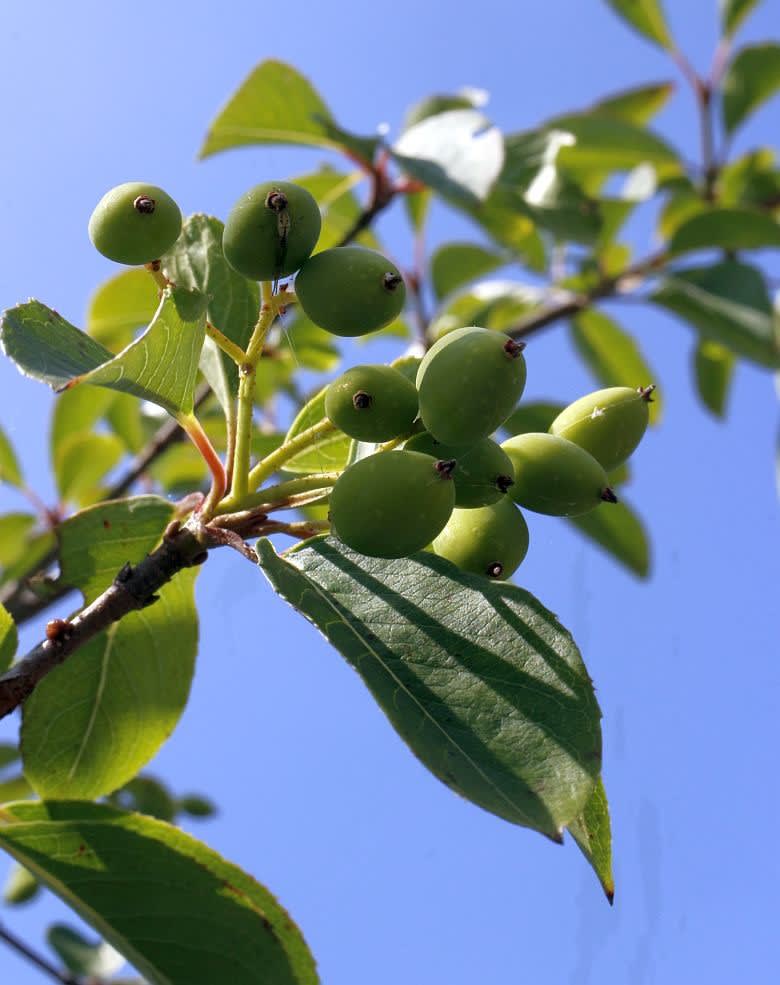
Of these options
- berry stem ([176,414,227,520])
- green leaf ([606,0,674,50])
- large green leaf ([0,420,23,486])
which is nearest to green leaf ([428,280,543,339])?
green leaf ([606,0,674,50])

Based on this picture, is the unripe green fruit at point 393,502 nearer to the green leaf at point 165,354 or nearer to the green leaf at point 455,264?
the green leaf at point 165,354

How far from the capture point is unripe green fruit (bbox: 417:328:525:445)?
3.21 feet

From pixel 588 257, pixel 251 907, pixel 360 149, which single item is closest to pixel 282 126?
pixel 360 149

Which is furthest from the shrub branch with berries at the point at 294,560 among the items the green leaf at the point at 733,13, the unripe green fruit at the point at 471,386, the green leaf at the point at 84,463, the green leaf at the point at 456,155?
the green leaf at the point at 733,13

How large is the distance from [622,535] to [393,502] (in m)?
2.62

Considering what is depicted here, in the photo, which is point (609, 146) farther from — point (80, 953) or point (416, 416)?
point (80, 953)

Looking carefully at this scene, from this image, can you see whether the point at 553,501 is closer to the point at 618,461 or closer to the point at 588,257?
the point at 618,461

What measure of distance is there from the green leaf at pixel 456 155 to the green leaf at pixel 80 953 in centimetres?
261

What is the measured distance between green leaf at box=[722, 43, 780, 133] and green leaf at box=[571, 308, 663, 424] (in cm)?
76

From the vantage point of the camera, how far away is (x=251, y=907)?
1.19 meters

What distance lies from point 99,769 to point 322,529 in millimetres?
560

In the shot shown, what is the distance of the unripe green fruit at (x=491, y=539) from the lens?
1.11 metres

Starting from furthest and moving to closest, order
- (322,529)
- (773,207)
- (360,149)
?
1. (773,207)
2. (360,149)
3. (322,529)

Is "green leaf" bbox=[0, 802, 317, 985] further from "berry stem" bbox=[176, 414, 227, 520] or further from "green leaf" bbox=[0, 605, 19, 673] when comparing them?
"berry stem" bbox=[176, 414, 227, 520]
